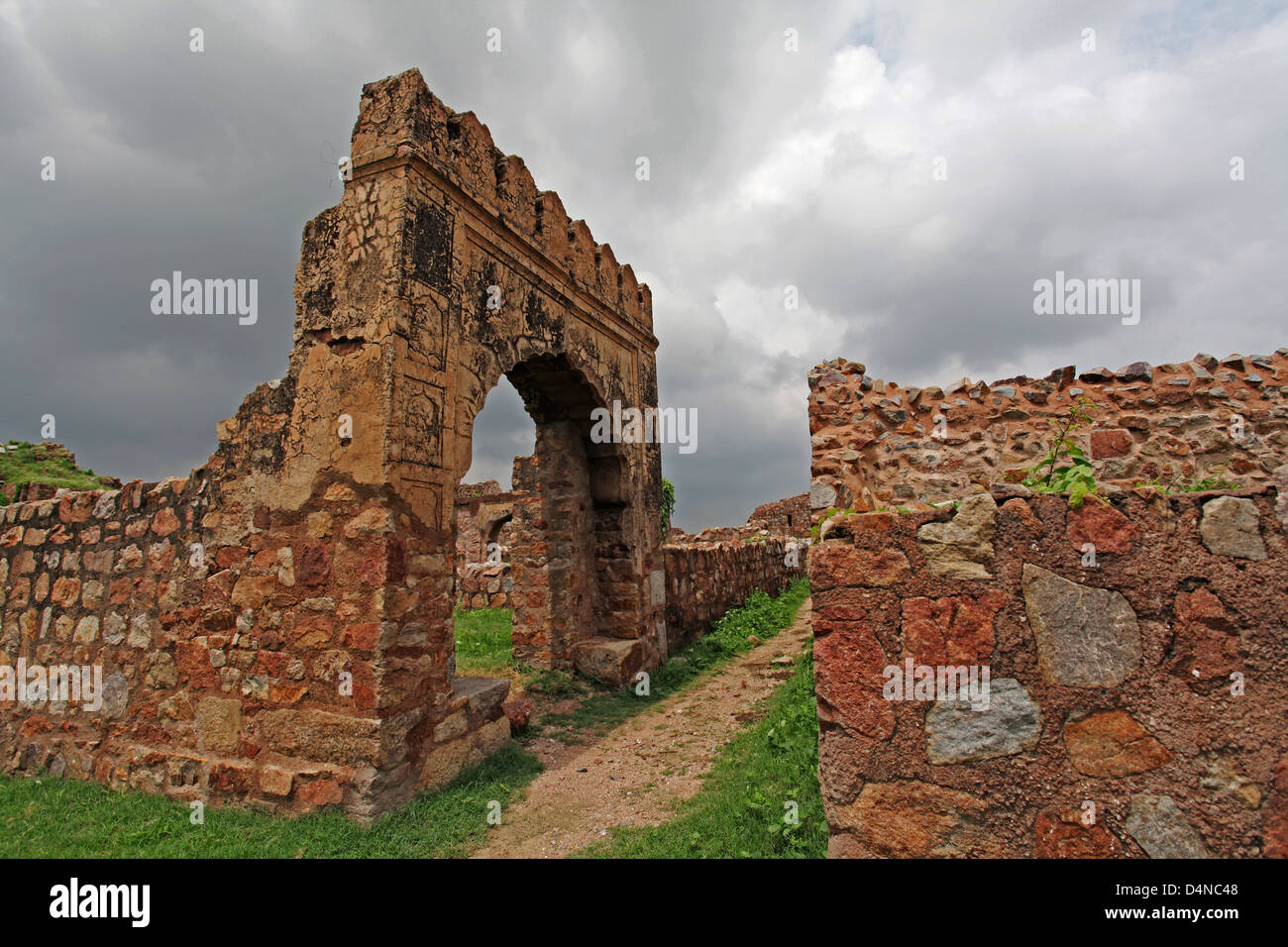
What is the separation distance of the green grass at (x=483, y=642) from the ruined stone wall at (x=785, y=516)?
12.5m

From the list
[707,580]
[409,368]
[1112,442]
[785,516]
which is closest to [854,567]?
[1112,442]

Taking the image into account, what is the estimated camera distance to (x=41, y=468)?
1014 cm

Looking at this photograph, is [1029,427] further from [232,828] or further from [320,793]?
[232,828]

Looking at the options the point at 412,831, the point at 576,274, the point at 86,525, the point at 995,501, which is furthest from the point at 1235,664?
the point at 86,525

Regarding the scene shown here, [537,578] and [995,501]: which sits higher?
[995,501]

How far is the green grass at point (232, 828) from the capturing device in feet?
12.0

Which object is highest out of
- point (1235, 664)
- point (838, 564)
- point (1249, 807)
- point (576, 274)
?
point (576, 274)

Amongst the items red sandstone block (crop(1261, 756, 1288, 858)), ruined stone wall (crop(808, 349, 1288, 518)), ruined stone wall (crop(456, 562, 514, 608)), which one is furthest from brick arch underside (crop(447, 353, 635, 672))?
red sandstone block (crop(1261, 756, 1288, 858))

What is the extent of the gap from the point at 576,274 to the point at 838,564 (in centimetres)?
545

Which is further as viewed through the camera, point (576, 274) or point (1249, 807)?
point (576, 274)
